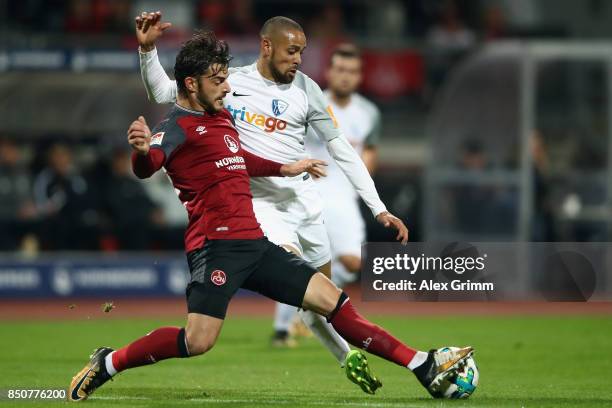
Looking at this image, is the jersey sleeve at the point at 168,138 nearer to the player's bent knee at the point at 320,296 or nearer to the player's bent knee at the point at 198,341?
the player's bent knee at the point at 198,341

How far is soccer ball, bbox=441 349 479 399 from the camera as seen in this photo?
7.47 m

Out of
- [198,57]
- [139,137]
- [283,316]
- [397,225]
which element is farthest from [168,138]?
[283,316]

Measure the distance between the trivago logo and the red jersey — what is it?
76cm

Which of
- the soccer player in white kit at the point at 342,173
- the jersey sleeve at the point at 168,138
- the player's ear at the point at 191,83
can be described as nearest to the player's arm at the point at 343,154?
the player's ear at the point at 191,83

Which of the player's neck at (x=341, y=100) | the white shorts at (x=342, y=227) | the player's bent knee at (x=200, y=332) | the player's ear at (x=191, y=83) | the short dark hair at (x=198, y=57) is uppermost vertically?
the short dark hair at (x=198, y=57)

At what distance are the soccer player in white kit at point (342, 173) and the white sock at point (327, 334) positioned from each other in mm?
2776

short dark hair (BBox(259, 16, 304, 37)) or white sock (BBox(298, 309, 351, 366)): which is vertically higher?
short dark hair (BBox(259, 16, 304, 37))

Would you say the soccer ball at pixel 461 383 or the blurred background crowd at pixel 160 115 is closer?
the soccer ball at pixel 461 383

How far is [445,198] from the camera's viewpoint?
56.7ft

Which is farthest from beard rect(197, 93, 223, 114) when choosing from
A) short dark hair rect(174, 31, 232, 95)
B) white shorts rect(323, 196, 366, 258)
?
white shorts rect(323, 196, 366, 258)

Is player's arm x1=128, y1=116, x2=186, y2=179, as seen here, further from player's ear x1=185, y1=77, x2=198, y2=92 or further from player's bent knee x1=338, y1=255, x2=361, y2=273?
player's bent knee x1=338, y1=255, x2=361, y2=273

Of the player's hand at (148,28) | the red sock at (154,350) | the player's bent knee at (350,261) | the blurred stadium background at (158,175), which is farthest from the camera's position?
the blurred stadium background at (158,175)

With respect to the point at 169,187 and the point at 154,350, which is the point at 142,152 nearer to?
the point at 154,350

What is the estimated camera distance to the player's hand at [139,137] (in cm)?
677
